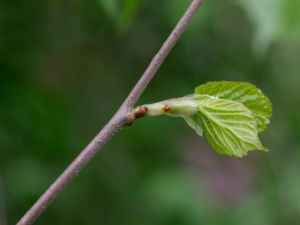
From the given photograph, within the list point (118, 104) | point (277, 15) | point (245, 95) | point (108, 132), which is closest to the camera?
point (108, 132)

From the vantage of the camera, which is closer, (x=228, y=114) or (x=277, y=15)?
(x=228, y=114)

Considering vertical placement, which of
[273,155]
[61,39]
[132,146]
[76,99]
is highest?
[61,39]

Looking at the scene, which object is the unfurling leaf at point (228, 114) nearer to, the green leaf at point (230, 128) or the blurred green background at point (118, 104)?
the green leaf at point (230, 128)

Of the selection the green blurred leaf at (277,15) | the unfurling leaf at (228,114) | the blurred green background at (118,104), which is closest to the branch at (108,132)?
the unfurling leaf at (228,114)

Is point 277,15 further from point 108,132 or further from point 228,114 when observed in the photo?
point 108,132

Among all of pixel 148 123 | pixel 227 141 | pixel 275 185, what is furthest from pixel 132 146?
pixel 227 141

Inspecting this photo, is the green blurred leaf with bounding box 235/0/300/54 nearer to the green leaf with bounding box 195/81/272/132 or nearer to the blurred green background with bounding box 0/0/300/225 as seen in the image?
the blurred green background with bounding box 0/0/300/225

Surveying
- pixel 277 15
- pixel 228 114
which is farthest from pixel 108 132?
pixel 277 15

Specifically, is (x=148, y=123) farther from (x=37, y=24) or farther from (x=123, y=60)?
(x=37, y=24)
